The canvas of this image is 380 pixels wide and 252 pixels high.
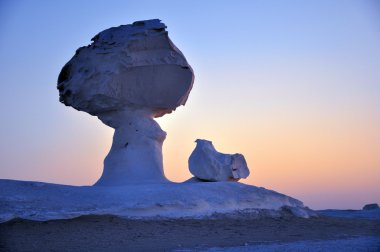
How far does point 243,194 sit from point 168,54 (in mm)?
6393

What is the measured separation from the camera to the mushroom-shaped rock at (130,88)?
1836cm

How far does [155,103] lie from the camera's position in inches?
777

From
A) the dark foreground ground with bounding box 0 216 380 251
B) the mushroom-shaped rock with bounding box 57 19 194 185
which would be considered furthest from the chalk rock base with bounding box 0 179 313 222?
the mushroom-shaped rock with bounding box 57 19 194 185

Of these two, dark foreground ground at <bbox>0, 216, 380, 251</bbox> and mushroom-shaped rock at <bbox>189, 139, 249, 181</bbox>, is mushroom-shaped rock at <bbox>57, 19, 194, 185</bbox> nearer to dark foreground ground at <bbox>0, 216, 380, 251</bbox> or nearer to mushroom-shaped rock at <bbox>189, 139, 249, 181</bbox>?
mushroom-shaped rock at <bbox>189, 139, 249, 181</bbox>

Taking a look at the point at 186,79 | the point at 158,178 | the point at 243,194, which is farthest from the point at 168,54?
the point at 243,194

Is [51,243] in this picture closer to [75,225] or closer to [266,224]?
[75,225]

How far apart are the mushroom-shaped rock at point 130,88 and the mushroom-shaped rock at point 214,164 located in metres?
1.39

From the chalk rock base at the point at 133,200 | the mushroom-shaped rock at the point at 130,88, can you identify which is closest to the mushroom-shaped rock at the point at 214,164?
the mushroom-shaped rock at the point at 130,88

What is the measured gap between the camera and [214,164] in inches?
702

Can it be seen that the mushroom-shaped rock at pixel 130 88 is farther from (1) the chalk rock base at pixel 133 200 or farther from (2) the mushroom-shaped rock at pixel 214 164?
(1) the chalk rock base at pixel 133 200

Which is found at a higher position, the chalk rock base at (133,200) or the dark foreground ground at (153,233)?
the chalk rock base at (133,200)

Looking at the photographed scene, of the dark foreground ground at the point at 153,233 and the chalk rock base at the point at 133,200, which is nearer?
the dark foreground ground at the point at 153,233

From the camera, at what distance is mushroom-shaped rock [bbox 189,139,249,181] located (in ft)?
58.3

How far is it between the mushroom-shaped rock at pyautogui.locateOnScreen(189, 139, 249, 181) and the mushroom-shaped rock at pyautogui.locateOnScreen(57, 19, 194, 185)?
1389 millimetres
